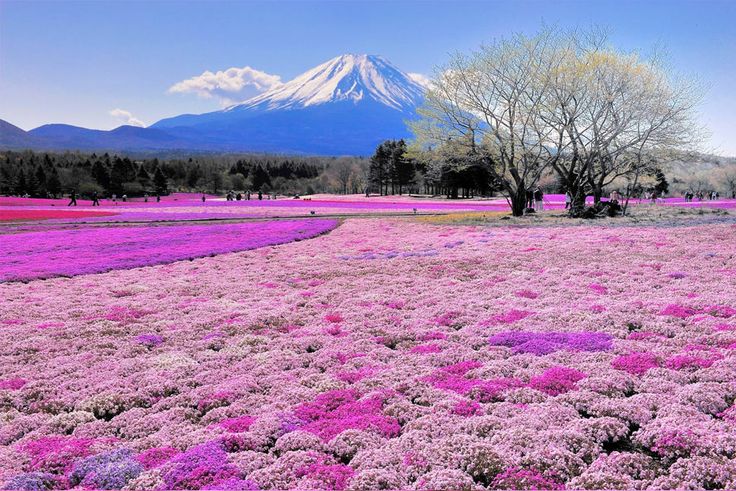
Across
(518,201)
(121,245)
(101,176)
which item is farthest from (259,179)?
(121,245)

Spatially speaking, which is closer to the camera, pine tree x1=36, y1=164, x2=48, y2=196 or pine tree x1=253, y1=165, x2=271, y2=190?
pine tree x1=36, y1=164, x2=48, y2=196

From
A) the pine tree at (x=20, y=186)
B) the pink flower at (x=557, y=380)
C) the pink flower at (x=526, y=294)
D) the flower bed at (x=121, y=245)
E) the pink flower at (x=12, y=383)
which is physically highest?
the pine tree at (x=20, y=186)

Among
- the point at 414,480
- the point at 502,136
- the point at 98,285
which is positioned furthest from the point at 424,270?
the point at 502,136

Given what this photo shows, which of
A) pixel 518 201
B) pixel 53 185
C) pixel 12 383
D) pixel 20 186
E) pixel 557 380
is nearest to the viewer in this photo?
pixel 557 380

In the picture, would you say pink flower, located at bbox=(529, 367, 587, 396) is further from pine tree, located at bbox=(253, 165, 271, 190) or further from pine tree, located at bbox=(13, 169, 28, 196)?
pine tree, located at bbox=(253, 165, 271, 190)

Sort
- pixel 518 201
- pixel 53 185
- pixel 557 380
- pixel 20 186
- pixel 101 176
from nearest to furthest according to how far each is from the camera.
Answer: pixel 557 380, pixel 518 201, pixel 20 186, pixel 53 185, pixel 101 176

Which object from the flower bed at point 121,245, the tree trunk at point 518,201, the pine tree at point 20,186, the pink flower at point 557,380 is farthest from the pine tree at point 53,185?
the pink flower at point 557,380

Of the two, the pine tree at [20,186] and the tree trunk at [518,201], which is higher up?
the pine tree at [20,186]

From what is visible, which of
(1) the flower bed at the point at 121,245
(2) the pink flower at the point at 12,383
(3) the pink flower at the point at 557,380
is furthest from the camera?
(1) the flower bed at the point at 121,245

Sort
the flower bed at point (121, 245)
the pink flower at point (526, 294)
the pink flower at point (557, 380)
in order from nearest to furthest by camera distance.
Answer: the pink flower at point (557, 380), the pink flower at point (526, 294), the flower bed at point (121, 245)

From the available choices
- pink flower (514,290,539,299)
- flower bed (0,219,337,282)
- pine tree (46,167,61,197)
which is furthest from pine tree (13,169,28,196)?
pink flower (514,290,539,299)

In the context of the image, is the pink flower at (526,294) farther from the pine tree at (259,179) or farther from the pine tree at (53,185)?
the pine tree at (259,179)

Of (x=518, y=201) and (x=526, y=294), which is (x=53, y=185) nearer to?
(x=518, y=201)

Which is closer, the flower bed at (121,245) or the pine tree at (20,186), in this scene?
the flower bed at (121,245)
